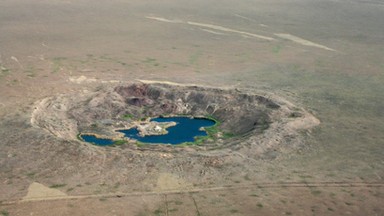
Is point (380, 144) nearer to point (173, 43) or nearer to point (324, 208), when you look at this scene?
point (324, 208)

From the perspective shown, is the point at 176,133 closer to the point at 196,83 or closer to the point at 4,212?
the point at 196,83

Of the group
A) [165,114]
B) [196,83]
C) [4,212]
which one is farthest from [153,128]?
[4,212]

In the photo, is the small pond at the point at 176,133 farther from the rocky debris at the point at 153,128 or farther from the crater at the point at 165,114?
the rocky debris at the point at 153,128

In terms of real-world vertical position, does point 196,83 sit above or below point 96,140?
above

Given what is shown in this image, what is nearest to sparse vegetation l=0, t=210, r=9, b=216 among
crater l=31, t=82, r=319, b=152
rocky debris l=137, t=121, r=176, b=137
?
crater l=31, t=82, r=319, b=152

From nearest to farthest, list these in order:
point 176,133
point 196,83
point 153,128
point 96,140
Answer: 1. point 96,140
2. point 176,133
3. point 153,128
4. point 196,83
